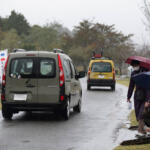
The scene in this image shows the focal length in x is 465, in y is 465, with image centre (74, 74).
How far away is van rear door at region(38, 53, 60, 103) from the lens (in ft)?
39.0

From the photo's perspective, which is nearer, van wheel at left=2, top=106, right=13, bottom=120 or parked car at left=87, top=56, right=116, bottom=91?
van wheel at left=2, top=106, right=13, bottom=120

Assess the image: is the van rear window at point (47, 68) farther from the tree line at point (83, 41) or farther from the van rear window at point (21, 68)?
the tree line at point (83, 41)

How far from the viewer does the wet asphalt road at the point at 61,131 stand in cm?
843

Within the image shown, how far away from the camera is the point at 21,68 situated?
40.0 feet

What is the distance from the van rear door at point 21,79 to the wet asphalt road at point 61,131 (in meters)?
0.64

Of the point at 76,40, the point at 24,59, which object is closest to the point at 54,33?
the point at 76,40

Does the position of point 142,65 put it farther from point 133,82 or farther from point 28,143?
point 28,143

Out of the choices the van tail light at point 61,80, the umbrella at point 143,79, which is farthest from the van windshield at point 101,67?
the umbrella at point 143,79

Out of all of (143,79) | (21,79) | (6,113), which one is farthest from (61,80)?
(143,79)

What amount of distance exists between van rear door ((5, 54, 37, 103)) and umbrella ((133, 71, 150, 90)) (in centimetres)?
350

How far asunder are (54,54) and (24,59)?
80 centimetres

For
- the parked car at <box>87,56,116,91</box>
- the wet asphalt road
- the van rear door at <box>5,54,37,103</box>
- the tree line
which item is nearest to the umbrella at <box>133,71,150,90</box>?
the wet asphalt road

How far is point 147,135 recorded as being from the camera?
9.45m

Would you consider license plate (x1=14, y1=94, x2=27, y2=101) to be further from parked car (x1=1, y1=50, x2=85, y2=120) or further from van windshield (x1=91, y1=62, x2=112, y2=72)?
van windshield (x1=91, y1=62, x2=112, y2=72)
